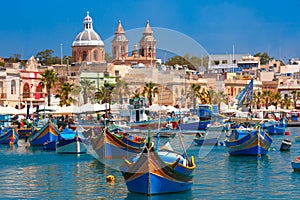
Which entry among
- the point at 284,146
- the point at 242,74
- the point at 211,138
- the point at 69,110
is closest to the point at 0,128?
the point at 69,110

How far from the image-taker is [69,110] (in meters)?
78.6

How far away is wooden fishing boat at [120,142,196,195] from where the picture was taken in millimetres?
29953

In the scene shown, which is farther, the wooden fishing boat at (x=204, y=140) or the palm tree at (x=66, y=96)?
the palm tree at (x=66, y=96)

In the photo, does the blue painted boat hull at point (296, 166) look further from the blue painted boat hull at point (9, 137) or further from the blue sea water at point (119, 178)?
the blue painted boat hull at point (9, 137)

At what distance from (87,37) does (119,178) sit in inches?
3342

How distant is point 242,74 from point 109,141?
11339cm

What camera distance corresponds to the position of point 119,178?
3769cm

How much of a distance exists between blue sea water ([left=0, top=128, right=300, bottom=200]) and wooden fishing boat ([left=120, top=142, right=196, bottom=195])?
380 mm

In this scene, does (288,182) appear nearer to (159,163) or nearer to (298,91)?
(159,163)

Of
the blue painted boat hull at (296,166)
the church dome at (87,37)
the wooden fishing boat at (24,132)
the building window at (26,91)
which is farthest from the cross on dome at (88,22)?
the blue painted boat hull at (296,166)

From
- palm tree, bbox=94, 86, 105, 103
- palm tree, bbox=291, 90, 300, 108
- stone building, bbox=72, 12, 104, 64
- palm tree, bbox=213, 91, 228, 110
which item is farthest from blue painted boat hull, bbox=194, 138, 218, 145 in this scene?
palm tree, bbox=291, 90, 300, 108

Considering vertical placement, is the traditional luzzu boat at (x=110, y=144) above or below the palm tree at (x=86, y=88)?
below

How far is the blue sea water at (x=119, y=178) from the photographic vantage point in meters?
33.2

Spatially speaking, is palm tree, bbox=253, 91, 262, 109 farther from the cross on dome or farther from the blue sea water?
the blue sea water
